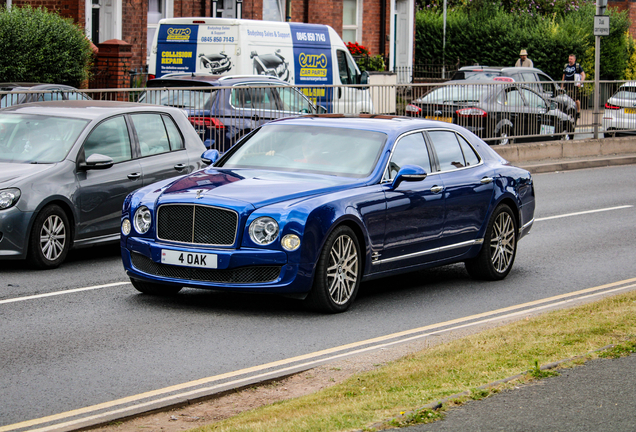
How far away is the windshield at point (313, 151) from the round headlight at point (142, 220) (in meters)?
1.23

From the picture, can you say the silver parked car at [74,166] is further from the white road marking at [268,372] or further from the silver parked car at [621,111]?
the silver parked car at [621,111]

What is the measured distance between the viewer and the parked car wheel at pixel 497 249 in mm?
10281

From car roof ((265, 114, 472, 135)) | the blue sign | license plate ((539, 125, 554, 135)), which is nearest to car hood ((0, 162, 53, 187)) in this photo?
car roof ((265, 114, 472, 135))

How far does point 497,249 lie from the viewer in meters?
10.4

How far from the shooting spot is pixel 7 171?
10.2m

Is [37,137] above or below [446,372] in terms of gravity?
above

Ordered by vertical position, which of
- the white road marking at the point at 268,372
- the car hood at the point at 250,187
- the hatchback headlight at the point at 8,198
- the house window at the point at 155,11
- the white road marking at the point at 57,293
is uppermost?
the house window at the point at 155,11

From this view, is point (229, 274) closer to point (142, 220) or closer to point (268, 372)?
point (142, 220)

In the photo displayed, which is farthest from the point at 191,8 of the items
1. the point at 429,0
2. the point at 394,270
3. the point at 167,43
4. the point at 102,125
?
the point at 429,0

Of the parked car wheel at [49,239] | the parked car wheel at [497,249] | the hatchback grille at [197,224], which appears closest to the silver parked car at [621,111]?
the parked car wheel at [497,249]

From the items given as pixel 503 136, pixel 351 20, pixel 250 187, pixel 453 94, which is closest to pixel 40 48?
pixel 453 94

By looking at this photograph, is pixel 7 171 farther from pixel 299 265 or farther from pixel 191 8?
pixel 191 8

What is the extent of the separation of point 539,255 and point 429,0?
156 ft

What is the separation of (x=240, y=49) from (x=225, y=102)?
19.1 ft
